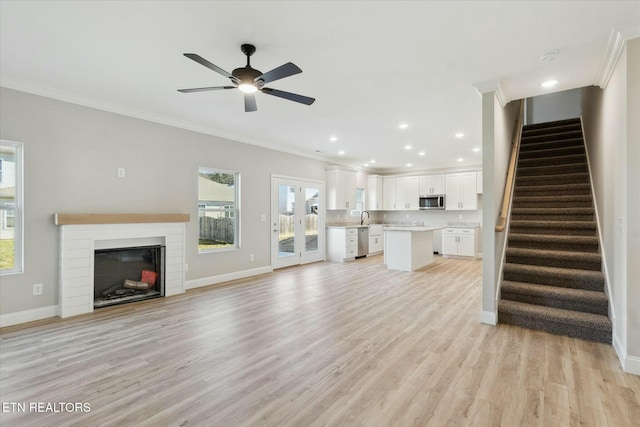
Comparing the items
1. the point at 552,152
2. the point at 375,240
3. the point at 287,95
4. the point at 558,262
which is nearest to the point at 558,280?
the point at 558,262

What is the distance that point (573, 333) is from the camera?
10.3 feet

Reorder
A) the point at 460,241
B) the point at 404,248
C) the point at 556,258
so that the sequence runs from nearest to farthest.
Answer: the point at 556,258 → the point at 404,248 → the point at 460,241

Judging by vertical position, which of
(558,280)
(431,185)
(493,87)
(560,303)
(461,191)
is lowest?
(560,303)

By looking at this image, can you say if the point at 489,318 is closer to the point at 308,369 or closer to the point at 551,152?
the point at 308,369

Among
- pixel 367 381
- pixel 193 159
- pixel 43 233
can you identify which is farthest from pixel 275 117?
pixel 367 381

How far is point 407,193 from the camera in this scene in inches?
377

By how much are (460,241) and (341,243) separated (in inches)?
129

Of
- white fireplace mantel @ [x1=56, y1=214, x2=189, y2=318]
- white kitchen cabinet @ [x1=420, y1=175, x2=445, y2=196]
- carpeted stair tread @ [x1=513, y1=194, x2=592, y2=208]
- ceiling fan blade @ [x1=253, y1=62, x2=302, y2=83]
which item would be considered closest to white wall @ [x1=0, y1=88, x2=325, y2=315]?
white fireplace mantel @ [x1=56, y1=214, x2=189, y2=318]

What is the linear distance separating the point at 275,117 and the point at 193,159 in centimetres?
159

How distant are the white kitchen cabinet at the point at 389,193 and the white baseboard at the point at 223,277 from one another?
485cm

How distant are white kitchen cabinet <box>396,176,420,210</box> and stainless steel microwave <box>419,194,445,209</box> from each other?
0.23 m

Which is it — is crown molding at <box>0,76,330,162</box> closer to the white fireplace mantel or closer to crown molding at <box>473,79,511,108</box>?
the white fireplace mantel

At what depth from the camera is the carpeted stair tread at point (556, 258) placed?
3.68 metres

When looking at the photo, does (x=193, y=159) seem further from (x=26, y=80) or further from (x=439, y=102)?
(x=439, y=102)
